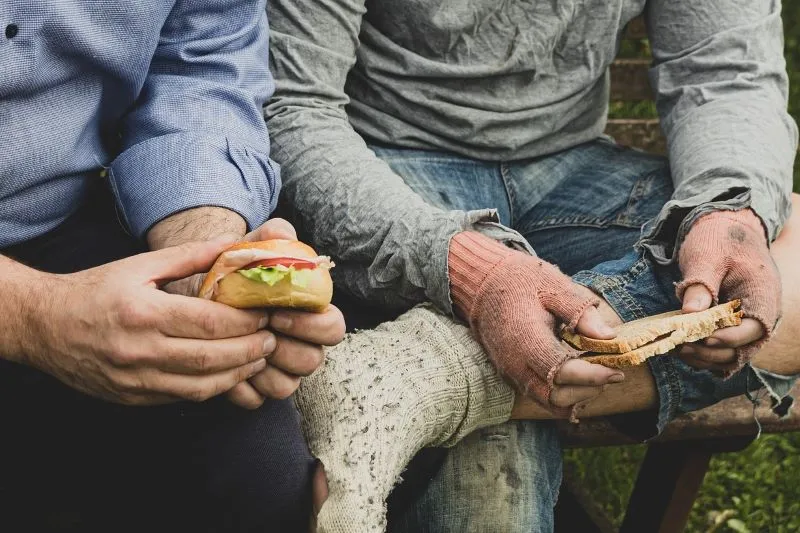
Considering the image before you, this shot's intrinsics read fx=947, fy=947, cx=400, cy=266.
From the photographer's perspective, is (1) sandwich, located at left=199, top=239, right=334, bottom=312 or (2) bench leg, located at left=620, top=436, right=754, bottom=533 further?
(2) bench leg, located at left=620, top=436, right=754, bottom=533

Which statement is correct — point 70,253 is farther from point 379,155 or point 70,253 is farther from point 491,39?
point 491,39

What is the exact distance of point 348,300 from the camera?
1890 millimetres

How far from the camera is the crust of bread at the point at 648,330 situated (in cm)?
146

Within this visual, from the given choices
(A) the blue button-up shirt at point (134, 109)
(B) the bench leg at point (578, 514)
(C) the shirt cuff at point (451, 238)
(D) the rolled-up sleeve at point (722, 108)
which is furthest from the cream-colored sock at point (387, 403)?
(B) the bench leg at point (578, 514)

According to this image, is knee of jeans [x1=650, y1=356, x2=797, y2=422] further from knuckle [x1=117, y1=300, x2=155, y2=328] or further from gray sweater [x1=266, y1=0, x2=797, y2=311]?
knuckle [x1=117, y1=300, x2=155, y2=328]

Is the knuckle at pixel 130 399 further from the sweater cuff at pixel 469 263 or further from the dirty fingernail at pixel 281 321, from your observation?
the sweater cuff at pixel 469 263

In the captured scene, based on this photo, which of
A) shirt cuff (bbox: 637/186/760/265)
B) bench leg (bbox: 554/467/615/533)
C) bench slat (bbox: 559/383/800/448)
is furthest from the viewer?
bench leg (bbox: 554/467/615/533)

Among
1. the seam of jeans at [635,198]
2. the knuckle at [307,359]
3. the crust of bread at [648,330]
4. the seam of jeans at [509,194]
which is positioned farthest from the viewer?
the seam of jeans at [509,194]

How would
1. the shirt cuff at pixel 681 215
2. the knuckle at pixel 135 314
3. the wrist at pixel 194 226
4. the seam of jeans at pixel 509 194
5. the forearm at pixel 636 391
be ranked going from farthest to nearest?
the seam of jeans at pixel 509 194
the shirt cuff at pixel 681 215
the forearm at pixel 636 391
the wrist at pixel 194 226
the knuckle at pixel 135 314

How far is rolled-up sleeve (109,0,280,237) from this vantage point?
1645 mm

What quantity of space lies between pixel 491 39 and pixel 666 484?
1.13m

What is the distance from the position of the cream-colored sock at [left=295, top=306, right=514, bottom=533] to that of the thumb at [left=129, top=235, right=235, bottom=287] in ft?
1.01

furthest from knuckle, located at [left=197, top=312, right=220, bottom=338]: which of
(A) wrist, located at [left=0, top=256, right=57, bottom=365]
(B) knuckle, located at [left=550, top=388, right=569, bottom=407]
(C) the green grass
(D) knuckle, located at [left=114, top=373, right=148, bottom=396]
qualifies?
(C) the green grass

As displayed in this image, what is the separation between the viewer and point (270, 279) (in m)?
1.24
